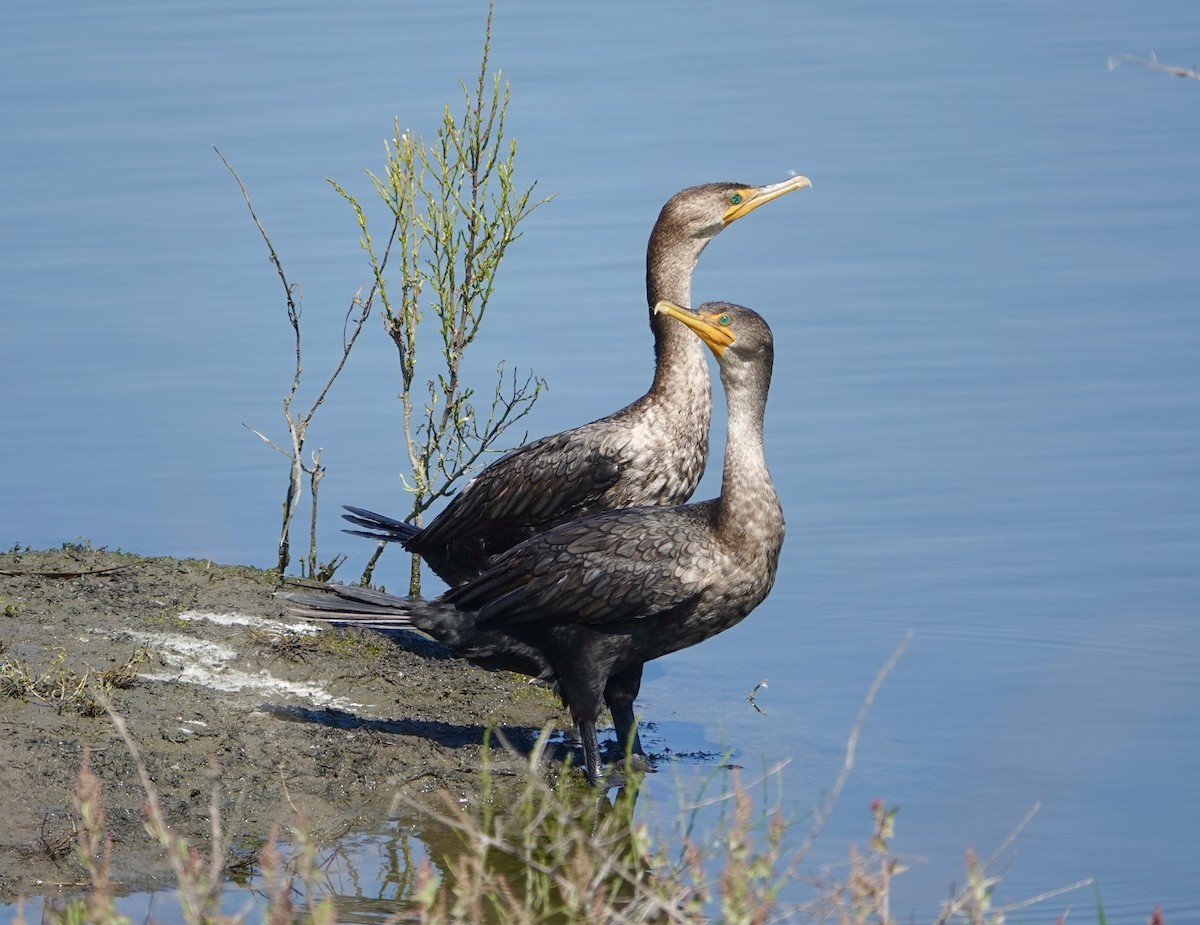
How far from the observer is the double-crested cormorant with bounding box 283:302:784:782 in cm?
657

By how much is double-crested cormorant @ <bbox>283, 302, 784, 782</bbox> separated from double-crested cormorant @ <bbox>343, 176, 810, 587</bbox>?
1.83ft

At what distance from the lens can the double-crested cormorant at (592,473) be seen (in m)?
7.52

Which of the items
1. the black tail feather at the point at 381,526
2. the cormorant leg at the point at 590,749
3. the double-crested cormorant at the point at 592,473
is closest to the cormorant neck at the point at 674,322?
the double-crested cormorant at the point at 592,473

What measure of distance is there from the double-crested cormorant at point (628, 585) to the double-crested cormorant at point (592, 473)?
56 centimetres

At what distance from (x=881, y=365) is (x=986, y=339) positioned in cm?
84

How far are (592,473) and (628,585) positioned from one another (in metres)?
1.03

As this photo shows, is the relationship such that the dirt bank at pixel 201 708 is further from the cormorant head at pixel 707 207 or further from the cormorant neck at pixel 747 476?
the cormorant head at pixel 707 207

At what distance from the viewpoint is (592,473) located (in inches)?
295

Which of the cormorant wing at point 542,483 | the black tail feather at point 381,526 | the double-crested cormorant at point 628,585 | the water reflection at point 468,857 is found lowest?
the water reflection at point 468,857

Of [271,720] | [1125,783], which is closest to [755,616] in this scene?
[1125,783]

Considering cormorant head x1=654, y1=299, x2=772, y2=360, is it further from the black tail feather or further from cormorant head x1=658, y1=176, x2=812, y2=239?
the black tail feather

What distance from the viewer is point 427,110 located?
15.5 meters

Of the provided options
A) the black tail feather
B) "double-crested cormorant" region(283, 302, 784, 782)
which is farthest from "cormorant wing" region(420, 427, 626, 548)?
"double-crested cormorant" region(283, 302, 784, 782)

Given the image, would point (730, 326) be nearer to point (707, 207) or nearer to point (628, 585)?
point (628, 585)
